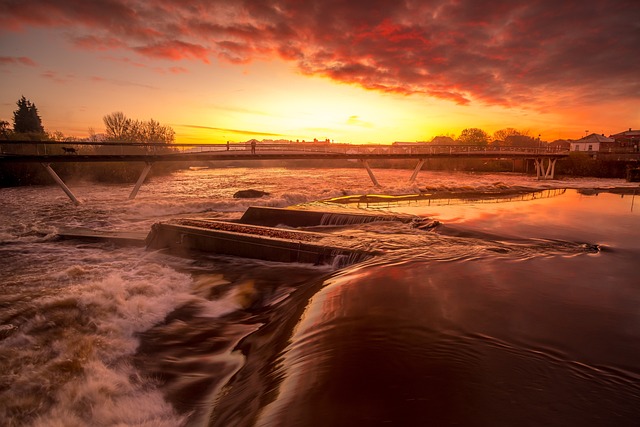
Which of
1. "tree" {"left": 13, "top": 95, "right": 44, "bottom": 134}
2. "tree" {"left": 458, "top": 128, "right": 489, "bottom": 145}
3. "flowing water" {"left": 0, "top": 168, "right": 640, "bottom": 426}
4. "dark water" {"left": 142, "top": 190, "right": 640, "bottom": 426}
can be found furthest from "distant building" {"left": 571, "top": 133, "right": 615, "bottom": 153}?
"tree" {"left": 13, "top": 95, "right": 44, "bottom": 134}

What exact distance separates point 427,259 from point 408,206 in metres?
10.8

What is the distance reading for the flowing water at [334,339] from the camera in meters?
2.81

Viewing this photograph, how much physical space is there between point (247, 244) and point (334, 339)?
581 cm

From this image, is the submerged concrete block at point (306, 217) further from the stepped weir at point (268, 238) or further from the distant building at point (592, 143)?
the distant building at point (592, 143)

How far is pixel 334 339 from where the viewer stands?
387 centimetres

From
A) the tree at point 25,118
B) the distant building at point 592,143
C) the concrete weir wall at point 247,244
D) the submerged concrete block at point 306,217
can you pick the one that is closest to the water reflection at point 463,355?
the concrete weir wall at point 247,244

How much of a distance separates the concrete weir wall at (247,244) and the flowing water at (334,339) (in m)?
0.36

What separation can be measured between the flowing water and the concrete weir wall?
1.17 ft

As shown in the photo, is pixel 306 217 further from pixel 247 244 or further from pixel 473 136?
pixel 473 136

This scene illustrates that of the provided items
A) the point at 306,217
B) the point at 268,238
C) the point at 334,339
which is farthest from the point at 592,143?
the point at 334,339

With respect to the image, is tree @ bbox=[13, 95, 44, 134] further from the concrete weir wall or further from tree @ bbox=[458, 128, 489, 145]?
Result: tree @ bbox=[458, 128, 489, 145]

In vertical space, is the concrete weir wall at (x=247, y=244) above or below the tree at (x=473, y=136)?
below

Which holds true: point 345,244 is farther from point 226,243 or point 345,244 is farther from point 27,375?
point 27,375

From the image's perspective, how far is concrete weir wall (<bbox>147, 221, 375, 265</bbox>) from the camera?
8055mm
